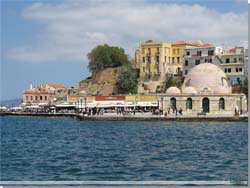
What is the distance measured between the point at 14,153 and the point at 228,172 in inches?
384

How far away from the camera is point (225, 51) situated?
194 ft

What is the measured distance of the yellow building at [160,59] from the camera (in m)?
60.1

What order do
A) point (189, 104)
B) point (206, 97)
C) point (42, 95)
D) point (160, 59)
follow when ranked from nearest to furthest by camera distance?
point (206, 97)
point (189, 104)
point (160, 59)
point (42, 95)

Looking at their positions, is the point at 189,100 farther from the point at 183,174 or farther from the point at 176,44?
the point at 183,174

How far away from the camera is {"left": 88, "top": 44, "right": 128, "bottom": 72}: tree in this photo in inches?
2534

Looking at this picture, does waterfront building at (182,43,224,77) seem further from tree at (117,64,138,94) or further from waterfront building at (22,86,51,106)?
waterfront building at (22,86,51,106)

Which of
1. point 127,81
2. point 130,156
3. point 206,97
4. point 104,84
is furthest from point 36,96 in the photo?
point 130,156

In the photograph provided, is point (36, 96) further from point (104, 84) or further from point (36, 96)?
point (104, 84)

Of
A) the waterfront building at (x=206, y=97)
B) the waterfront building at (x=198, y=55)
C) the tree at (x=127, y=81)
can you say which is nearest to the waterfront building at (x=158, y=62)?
the tree at (x=127, y=81)

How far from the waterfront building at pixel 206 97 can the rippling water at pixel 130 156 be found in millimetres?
11242

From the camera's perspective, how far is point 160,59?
6000 centimetres

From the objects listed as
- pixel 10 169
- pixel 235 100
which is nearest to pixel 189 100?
pixel 235 100

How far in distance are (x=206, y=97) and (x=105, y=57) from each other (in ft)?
71.6

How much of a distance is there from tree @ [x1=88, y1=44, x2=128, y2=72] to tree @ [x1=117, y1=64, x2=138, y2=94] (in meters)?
4.00
